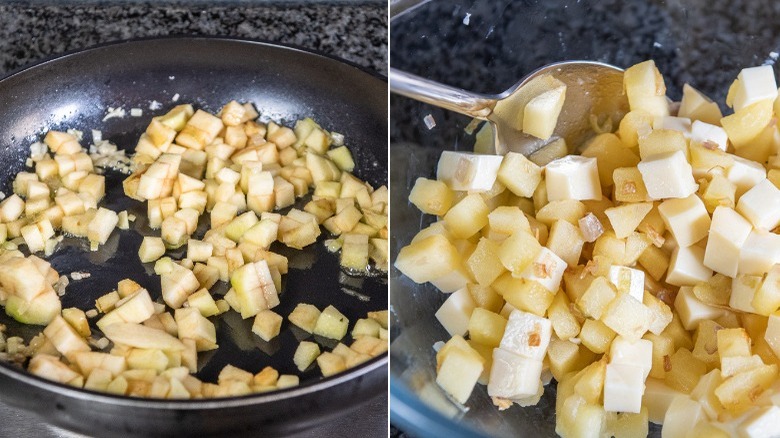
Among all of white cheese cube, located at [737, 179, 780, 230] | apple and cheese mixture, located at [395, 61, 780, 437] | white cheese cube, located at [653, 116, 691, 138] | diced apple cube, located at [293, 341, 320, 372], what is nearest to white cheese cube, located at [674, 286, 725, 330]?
apple and cheese mixture, located at [395, 61, 780, 437]

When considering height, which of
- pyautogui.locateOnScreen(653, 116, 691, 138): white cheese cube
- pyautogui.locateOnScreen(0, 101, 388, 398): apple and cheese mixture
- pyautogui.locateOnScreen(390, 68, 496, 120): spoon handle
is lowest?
pyautogui.locateOnScreen(0, 101, 388, 398): apple and cheese mixture

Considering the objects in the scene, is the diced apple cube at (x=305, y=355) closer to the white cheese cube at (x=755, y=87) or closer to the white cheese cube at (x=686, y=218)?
the white cheese cube at (x=686, y=218)

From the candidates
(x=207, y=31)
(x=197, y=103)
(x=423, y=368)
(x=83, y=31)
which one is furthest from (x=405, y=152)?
(x=83, y=31)

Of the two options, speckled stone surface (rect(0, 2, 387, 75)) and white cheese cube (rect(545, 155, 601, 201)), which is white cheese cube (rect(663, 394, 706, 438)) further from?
speckled stone surface (rect(0, 2, 387, 75))

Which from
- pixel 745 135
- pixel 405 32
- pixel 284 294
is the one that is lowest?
pixel 284 294

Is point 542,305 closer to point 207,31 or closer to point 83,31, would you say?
point 207,31

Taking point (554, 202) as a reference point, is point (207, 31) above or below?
below

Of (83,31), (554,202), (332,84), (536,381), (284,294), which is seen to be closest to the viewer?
(536,381)

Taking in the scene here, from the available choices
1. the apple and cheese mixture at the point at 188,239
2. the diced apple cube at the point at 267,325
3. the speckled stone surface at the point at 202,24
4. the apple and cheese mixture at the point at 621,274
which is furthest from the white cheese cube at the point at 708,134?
the speckled stone surface at the point at 202,24
